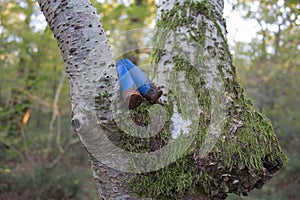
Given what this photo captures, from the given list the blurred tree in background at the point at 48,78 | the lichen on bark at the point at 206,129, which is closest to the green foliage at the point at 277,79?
the blurred tree in background at the point at 48,78

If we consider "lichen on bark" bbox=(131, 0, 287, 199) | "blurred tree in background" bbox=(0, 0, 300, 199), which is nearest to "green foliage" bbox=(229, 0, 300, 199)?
"blurred tree in background" bbox=(0, 0, 300, 199)

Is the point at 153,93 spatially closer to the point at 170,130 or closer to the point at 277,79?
the point at 170,130

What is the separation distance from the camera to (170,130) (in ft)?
4.80

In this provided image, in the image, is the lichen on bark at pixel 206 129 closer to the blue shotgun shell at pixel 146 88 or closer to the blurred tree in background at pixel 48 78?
the blue shotgun shell at pixel 146 88

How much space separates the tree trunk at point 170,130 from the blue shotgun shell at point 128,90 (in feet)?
0.15

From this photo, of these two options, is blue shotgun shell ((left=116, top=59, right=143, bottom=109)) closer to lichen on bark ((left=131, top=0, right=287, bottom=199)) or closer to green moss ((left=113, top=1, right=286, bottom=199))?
green moss ((left=113, top=1, right=286, bottom=199))

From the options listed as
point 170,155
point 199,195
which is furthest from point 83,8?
point 199,195

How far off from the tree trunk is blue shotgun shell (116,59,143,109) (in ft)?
0.15

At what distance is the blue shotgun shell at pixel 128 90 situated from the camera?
1.30 meters

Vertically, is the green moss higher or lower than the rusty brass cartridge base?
Result: lower

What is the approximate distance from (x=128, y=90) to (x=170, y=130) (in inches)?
13.0

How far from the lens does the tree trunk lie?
A: 133 cm

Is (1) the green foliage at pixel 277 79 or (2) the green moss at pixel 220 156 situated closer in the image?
(2) the green moss at pixel 220 156

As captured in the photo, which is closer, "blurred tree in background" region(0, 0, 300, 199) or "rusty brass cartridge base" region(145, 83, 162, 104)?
"rusty brass cartridge base" region(145, 83, 162, 104)
